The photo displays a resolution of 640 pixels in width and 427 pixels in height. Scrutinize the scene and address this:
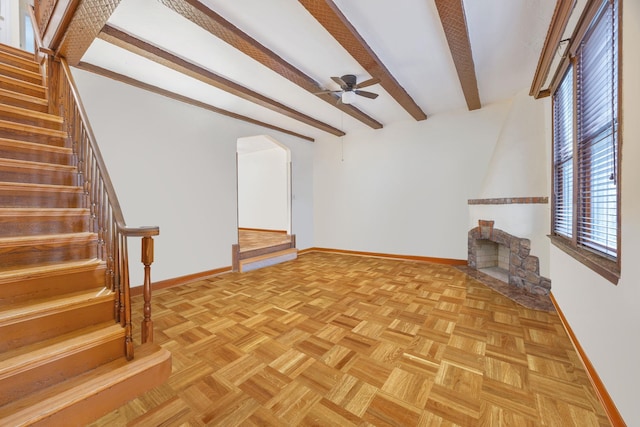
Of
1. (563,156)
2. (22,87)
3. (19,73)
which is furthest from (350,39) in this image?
(19,73)

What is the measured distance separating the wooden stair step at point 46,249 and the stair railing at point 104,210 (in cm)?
9

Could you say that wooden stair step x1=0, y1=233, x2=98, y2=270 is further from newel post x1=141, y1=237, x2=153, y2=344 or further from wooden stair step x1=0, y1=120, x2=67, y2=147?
wooden stair step x1=0, y1=120, x2=67, y2=147

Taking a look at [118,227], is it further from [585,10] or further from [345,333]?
[585,10]

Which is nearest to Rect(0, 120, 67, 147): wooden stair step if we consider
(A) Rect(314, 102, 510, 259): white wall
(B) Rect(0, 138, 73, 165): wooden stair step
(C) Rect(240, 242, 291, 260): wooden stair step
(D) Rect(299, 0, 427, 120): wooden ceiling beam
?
(B) Rect(0, 138, 73, 165): wooden stair step

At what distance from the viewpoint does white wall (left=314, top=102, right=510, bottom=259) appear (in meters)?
4.14

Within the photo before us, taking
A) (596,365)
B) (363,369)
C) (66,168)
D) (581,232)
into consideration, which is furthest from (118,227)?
(581,232)

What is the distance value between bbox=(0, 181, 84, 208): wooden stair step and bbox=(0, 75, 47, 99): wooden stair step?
48.8 inches

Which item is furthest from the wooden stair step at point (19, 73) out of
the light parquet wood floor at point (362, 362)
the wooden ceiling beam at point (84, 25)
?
the light parquet wood floor at point (362, 362)

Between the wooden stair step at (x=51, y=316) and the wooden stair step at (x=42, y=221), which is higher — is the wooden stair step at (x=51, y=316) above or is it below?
below

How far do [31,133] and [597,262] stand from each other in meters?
4.11

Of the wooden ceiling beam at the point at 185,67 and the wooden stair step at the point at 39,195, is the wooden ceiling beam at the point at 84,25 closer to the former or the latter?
the wooden ceiling beam at the point at 185,67

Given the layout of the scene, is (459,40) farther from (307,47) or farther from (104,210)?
(104,210)

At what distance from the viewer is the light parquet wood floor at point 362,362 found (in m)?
1.28

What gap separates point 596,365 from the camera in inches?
57.7
